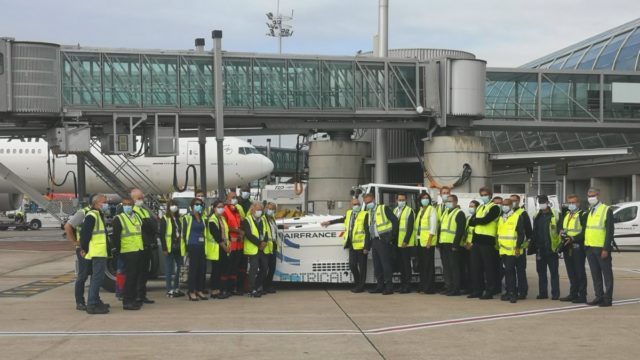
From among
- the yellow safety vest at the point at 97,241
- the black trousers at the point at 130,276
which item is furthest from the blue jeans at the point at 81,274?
the black trousers at the point at 130,276

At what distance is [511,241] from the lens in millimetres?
13086

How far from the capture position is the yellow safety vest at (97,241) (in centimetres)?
1198

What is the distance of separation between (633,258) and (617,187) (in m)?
25.6

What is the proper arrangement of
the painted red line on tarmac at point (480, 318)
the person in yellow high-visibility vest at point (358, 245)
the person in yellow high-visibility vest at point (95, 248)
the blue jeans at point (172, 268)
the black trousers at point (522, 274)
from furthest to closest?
the person in yellow high-visibility vest at point (358, 245)
the blue jeans at point (172, 268)
the black trousers at point (522, 274)
the person in yellow high-visibility vest at point (95, 248)
the painted red line on tarmac at point (480, 318)

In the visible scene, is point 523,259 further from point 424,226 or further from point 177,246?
point 177,246

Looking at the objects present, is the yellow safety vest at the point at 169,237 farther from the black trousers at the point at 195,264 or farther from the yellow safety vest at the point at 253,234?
the yellow safety vest at the point at 253,234

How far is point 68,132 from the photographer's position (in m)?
27.6

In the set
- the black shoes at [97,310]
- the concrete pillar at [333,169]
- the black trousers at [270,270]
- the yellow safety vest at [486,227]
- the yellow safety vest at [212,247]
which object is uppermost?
the concrete pillar at [333,169]

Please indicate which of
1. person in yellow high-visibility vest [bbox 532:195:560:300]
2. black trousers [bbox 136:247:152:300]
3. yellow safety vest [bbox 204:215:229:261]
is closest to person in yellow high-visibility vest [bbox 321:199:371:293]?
yellow safety vest [bbox 204:215:229:261]

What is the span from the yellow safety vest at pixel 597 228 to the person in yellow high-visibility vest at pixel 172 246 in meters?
6.99

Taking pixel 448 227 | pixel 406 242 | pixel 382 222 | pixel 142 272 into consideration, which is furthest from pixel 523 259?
pixel 142 272

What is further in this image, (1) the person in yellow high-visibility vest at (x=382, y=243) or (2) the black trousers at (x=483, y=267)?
(1) the person in yellow high-visibility vest at (x=382, y=243)

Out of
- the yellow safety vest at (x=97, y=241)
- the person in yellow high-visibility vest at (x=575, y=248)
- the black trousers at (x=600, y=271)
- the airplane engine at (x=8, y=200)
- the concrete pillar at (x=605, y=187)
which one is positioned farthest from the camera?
the concrete pillar at (x=605, y=187)

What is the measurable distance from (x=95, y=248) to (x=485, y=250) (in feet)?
21.8
